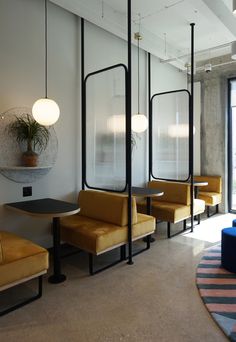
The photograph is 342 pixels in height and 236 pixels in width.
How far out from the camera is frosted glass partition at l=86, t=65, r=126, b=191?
13.0 ft

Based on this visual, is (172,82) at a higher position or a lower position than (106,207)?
higher

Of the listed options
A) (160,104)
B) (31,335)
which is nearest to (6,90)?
(31,335)

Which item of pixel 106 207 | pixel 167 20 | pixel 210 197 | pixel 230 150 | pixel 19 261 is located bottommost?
pixel 19 261

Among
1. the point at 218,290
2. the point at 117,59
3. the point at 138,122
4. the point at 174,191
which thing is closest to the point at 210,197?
the point at 174,191

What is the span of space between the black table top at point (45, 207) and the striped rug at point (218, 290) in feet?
5.04

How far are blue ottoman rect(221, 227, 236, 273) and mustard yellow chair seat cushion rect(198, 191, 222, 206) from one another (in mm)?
2350

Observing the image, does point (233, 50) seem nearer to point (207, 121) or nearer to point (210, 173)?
point (207, 121)

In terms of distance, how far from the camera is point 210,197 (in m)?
5.44

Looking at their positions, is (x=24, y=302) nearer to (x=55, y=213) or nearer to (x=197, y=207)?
(x=55, y=213)

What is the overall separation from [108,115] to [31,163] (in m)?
1.50

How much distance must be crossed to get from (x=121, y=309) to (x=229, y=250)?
1.44 metres

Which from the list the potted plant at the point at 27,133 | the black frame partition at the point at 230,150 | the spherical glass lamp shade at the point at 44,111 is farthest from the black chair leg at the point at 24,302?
the black frame partition at the point at 230,150

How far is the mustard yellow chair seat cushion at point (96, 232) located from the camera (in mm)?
2936

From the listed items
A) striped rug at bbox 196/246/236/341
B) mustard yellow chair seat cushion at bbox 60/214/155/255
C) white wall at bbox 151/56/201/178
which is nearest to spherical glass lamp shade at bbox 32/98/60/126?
mustard yellow chair seat cushion at bbox 60/214/155/255
